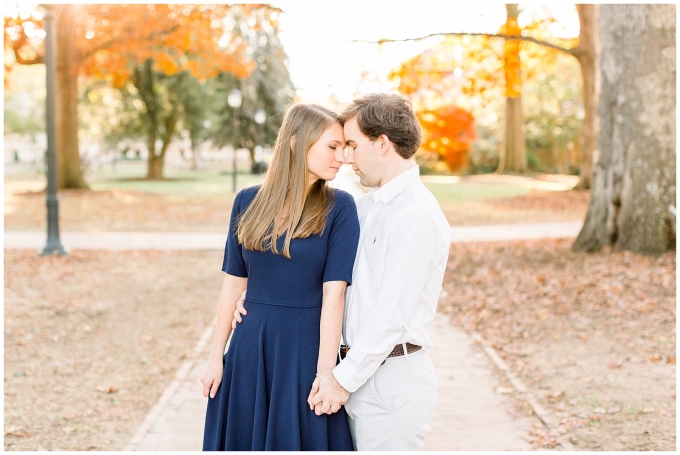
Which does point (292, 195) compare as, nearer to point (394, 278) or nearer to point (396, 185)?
point (396, 185)

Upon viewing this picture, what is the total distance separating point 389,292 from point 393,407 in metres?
0.51

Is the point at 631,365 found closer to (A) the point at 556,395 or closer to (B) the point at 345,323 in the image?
(A) the point at 556,395

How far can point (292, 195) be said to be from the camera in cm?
288

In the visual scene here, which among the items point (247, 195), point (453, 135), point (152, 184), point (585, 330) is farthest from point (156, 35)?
point (453, 135)

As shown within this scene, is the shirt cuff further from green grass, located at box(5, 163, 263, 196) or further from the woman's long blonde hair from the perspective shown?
green grass, located at box(5, 163, 263, 196)

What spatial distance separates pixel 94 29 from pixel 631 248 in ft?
72.0

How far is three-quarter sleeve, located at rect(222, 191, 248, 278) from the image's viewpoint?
9.97ft

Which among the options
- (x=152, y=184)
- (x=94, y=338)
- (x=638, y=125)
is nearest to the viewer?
(x=94, y=338)

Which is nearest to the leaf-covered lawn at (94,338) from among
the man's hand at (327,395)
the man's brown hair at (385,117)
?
the man's hand at (327,395)

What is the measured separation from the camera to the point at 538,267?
10.0m

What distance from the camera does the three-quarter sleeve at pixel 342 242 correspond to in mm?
2818

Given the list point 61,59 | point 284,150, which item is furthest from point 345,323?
point 61,59

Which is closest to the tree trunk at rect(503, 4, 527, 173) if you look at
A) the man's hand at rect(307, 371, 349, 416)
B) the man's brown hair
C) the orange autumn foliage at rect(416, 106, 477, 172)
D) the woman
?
the orange autumn foliage at rect(416, 106, 477, 172)

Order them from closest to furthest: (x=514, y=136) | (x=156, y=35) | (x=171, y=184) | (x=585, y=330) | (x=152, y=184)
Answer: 1. (x=585, y=330)
2. (x=156, y=35)
3. (x=514, y=136)
4. (x=152, y=184)
5. (x=171, y=184)
